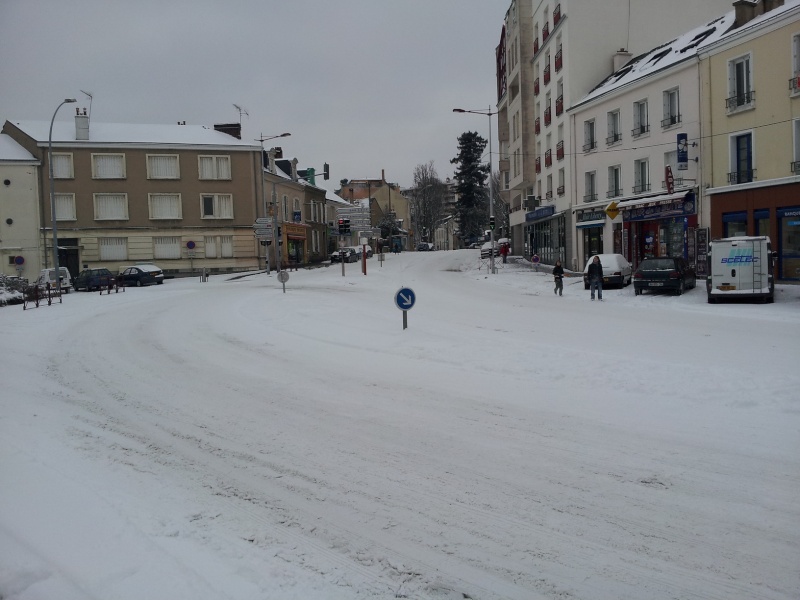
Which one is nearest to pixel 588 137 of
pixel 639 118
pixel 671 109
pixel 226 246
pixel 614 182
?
pixel 614 182

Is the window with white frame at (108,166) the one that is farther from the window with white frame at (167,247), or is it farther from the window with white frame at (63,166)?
the window with white frame at (167,247)

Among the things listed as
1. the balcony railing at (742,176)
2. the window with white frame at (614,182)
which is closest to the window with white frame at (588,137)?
the window with white frame at (614,182)

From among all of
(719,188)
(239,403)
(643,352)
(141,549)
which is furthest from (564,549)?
(719,188)

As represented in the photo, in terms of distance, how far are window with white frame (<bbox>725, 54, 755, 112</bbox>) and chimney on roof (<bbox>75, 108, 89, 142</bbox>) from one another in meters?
42.9

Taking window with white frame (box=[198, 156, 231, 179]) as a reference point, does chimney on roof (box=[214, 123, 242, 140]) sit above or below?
above

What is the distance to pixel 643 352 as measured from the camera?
11594mm

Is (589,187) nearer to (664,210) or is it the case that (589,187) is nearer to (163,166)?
(664,210)

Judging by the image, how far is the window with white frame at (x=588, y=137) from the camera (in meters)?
36.1

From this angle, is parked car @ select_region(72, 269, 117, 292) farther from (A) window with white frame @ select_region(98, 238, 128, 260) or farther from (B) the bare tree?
(B) the bare tree

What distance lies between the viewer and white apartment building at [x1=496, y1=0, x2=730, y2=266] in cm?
3772

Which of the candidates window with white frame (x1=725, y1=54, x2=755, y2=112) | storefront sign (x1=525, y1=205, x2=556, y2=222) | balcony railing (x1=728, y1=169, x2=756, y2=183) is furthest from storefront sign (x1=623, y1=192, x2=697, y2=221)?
storefront sign (x1=525, y1=205, x2=556, y2=222)

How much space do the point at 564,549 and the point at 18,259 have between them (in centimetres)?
4200

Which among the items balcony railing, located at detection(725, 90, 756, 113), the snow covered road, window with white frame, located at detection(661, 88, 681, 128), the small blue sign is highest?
window with white frame, located at detection(661, 88, 681, 128)

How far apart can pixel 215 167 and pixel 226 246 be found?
6.28 m
